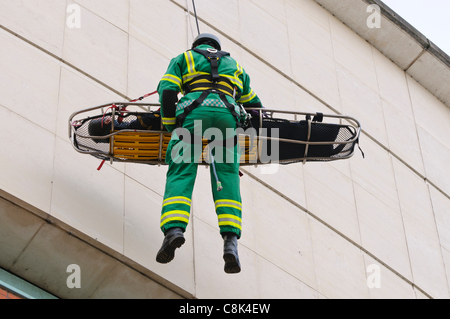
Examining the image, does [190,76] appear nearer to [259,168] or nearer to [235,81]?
[235,81]

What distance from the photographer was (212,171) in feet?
20.6

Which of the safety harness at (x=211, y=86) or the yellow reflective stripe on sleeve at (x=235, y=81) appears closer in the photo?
the safety harness at (x=211, y=86)

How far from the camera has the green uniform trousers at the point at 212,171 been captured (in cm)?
603

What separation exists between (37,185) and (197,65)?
6.32ft

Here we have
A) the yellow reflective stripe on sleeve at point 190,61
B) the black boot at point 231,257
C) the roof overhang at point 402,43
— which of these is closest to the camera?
the black boot at point 231,257

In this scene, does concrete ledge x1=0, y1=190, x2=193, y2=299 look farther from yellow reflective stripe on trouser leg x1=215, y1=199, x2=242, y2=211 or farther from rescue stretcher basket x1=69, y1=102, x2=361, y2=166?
yellow reflective stripe on trouser leg x1=215, y1=199, x2=242, y2=211

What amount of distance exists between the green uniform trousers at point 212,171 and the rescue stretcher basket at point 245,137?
0.30 m

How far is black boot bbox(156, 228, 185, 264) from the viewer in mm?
5637

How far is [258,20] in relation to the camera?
11086 mm

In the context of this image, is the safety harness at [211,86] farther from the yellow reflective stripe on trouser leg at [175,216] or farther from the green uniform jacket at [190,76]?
the yellow reflective stripe on trouser leg at [175,216]

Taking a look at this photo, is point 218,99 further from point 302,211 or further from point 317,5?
point 317,5

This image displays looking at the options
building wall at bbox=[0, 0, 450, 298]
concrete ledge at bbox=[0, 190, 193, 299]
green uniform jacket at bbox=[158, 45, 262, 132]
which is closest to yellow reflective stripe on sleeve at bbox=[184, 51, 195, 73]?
green uniform jacket at bbox=[158, 45, 262, 132]

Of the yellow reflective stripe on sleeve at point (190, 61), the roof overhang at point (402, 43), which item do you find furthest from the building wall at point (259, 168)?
the yellow reflective stripe on sleeve at point (190, 61)
